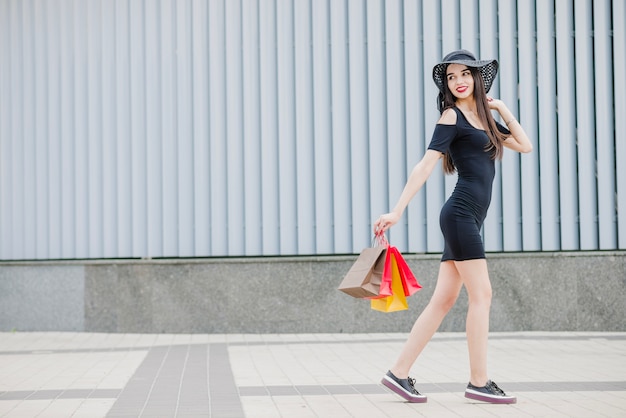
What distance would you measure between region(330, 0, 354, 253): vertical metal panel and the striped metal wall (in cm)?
2

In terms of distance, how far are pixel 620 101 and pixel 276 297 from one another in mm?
3872

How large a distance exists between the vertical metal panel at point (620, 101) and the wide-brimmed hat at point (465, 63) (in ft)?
15.3

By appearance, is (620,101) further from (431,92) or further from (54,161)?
(54,161)

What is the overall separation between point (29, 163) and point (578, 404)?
708 centimetres

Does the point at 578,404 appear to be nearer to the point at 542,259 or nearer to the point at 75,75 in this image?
the point at 542,259

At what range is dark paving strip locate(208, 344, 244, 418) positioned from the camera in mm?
5993

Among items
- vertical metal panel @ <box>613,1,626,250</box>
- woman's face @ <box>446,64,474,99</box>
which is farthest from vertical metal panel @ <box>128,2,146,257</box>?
woman's face @ <box>446,64,474,99</box>

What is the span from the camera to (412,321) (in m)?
10.5

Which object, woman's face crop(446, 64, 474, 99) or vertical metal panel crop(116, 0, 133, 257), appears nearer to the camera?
woman's face crop(446, 64, 474, 99)

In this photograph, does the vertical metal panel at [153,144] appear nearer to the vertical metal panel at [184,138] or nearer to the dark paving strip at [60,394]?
the vertical metal panel at [184,138]

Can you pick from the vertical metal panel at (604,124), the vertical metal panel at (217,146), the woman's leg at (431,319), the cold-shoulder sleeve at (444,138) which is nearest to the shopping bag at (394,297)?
the woman's leg at (431,319)

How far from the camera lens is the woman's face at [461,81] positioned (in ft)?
20.7

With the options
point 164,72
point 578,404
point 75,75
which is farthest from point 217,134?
point 578,404

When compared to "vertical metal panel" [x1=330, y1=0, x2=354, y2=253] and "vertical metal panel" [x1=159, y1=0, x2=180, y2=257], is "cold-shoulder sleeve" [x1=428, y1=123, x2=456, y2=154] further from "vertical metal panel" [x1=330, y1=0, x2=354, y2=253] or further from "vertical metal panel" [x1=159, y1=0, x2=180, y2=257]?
"vertical metal panel" [x1=159, y1=0, x2=180, y2=257]
